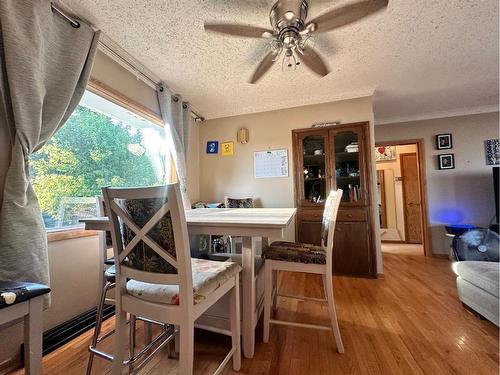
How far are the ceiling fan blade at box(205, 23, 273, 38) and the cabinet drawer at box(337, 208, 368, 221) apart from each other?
2.09 m

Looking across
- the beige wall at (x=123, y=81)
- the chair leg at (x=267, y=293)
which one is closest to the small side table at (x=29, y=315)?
the chair leg at (x=267, y=293)

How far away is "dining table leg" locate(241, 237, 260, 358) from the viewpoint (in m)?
1.20

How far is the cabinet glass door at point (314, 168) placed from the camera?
2857 mm

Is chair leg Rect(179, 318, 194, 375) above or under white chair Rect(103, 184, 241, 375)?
under

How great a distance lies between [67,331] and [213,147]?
2529mm

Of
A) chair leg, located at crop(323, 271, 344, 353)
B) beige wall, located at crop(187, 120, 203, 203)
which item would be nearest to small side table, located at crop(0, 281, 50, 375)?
chair leg, located at crop(323, 271, 344, 353)

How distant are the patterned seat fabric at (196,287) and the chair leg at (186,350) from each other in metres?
0.09

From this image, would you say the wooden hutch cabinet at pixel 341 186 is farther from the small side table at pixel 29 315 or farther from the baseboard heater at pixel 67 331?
the small side table at pixel 29 315

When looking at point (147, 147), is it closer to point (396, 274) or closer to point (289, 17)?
point (289, 17)

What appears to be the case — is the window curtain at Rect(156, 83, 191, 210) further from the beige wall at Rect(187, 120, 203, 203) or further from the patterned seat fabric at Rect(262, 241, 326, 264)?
the patterned seat fabric at Rect(262, 241, 326, 264)

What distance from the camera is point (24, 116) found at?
48.1 inches

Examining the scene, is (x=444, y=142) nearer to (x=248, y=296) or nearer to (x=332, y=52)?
(x=332, y=52)

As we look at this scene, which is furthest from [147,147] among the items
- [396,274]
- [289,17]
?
[396,274]

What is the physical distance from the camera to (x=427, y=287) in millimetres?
2203
